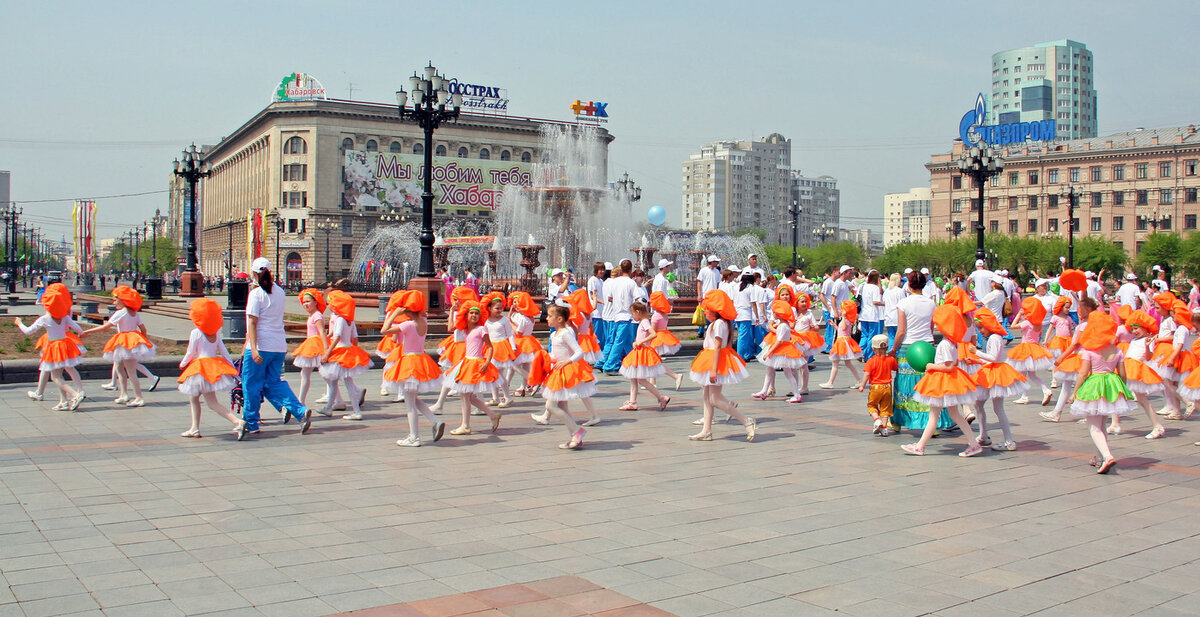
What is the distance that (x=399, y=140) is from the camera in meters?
88.6

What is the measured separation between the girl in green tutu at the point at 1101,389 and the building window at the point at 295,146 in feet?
273

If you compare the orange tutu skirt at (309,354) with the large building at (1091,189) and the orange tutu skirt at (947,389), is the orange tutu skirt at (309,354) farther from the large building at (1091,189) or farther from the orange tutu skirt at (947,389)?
the large building at (1091,189)

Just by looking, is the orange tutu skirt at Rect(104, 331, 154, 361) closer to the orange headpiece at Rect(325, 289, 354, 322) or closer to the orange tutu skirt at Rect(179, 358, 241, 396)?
the orange headpiece at Rect(325, 289, 354, 322)

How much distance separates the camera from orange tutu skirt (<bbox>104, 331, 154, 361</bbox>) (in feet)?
39.4

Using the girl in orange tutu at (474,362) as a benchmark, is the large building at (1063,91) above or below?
above

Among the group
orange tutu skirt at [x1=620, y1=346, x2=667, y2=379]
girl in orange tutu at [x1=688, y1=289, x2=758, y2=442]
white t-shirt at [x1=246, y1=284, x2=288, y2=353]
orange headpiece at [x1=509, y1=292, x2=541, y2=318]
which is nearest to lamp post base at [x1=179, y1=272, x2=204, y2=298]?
orange headpiece at [x1=509, y1=292, x2=541, y2=318]

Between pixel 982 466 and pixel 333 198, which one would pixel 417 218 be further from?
pixel 982 466

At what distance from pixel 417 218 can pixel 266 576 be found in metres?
82.5

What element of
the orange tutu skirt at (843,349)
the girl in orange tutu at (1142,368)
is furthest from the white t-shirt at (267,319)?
the girl in orange tutu at (1142,368)

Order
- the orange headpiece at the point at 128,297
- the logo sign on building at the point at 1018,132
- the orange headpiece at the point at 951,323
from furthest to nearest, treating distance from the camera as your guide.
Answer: the logo sign on building at the point at 1018,132
the orange headpiece at the point at 128,297
the orange headpiece at the point at 951,323

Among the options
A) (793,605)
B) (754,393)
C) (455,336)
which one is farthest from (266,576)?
(754,393)

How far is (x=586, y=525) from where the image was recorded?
671 cm

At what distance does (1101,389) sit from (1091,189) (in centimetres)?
9505

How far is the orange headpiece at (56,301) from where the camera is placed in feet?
38.9
